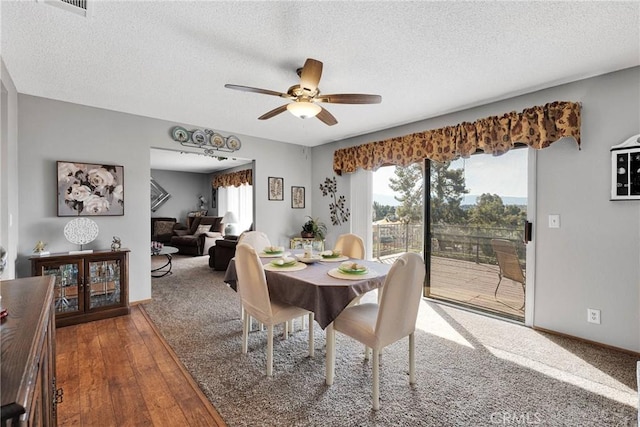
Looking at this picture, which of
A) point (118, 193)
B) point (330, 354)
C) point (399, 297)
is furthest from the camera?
point (118, 193)

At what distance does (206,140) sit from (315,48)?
2.62 meters

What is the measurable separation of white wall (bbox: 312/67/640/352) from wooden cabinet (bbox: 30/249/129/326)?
14.5 ft

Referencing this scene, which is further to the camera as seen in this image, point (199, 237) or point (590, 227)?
point (199, 237)

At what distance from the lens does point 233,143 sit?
14.7ft

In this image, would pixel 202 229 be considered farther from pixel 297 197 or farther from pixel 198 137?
pixel 198 137

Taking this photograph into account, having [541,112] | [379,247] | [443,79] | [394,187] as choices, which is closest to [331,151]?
[394,187]

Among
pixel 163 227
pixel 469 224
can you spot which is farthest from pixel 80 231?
pixel 163 227

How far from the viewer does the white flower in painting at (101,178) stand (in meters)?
3.35

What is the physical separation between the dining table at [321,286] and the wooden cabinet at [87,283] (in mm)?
2066

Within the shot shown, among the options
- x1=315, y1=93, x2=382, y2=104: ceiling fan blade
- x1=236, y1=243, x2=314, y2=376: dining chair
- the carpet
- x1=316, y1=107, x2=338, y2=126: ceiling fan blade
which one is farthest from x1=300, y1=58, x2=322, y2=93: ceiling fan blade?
the carpet

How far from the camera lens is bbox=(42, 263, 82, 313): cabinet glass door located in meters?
2.97

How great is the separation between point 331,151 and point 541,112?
3023mm

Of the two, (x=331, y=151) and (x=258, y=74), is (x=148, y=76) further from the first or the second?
(x=331, y=151)

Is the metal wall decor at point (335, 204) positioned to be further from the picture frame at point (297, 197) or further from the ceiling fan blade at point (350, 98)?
the ceiling fan blade at point (350, 98)
